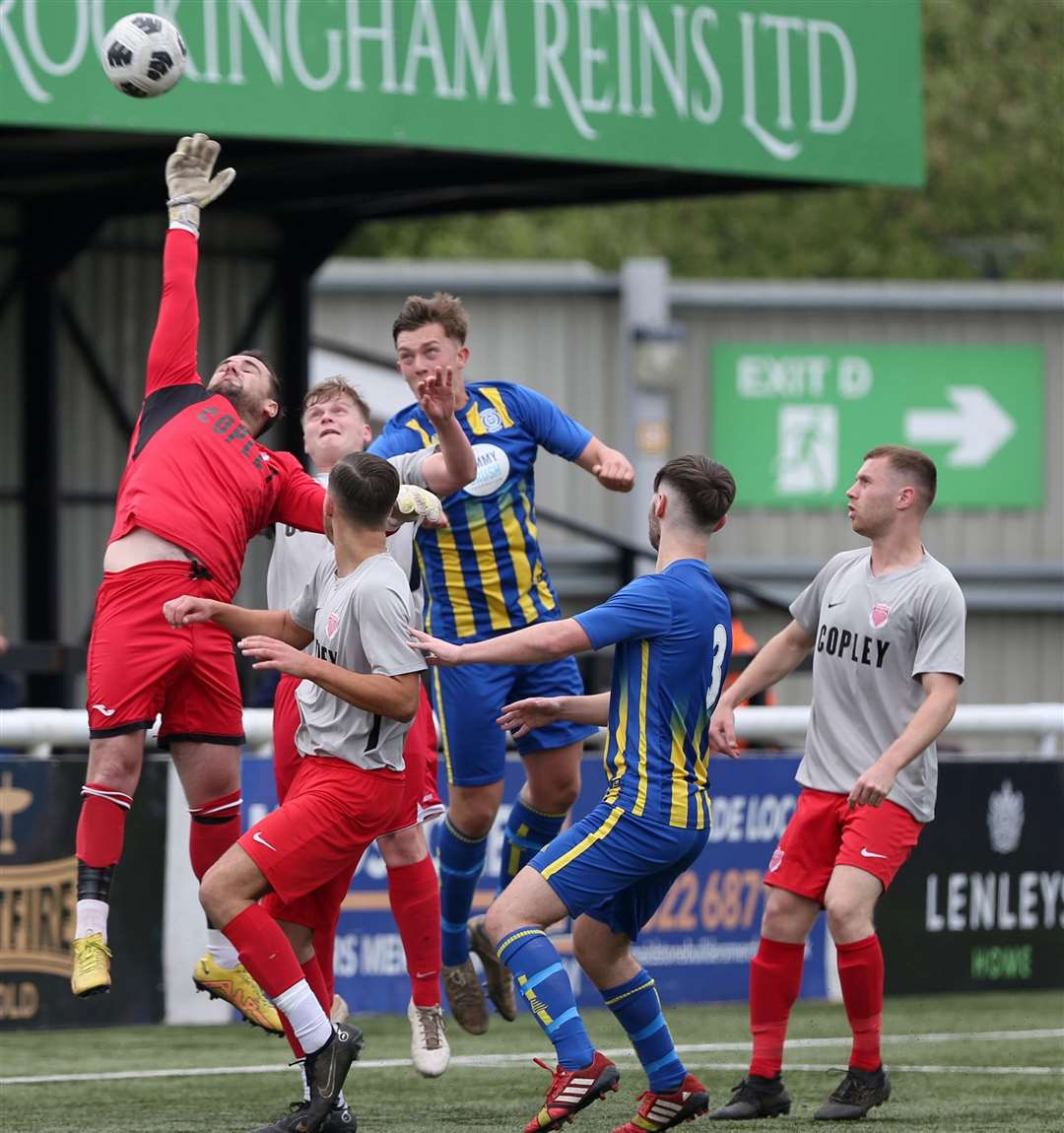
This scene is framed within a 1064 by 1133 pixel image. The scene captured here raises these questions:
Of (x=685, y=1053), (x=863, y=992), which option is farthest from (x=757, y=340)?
(x=863, y=992)

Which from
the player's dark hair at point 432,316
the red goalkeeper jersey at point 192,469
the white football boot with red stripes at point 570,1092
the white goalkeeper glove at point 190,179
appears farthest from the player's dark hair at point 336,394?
the white football boot with red stripes at point 570,1092

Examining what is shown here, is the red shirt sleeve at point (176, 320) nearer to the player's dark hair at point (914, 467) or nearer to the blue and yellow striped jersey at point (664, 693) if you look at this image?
the blue and yellow striped jersey at point (664, 693)

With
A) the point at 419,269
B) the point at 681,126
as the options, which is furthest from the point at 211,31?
the point at 419,269

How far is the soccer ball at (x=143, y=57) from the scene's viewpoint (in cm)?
772

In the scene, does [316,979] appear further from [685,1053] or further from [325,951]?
[685,1053]

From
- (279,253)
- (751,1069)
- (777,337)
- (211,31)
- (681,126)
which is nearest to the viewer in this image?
(751,1069)

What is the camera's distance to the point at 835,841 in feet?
Answer: 24.1

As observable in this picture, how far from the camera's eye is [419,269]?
799 inches

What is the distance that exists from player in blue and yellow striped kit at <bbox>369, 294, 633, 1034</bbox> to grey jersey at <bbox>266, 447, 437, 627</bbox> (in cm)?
24

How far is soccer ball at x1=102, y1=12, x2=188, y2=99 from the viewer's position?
7.72 metres

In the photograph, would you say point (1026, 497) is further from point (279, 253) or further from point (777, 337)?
point (279, 253)

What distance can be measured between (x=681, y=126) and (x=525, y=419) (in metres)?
4.84

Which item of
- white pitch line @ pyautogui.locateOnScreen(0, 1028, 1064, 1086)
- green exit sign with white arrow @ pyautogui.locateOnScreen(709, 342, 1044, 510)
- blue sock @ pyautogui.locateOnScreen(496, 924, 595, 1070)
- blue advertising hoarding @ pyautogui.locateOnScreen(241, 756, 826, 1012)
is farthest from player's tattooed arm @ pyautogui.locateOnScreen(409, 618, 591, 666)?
green exit sign with white arrow @ pyautogui.locateOnScreen(709, 342, 1044, 510)

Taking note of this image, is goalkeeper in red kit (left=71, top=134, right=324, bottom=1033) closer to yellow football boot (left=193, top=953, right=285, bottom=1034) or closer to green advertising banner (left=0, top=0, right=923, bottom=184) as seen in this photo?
yellow football boot (left=193, top=953, right=285, bottom=1034)
